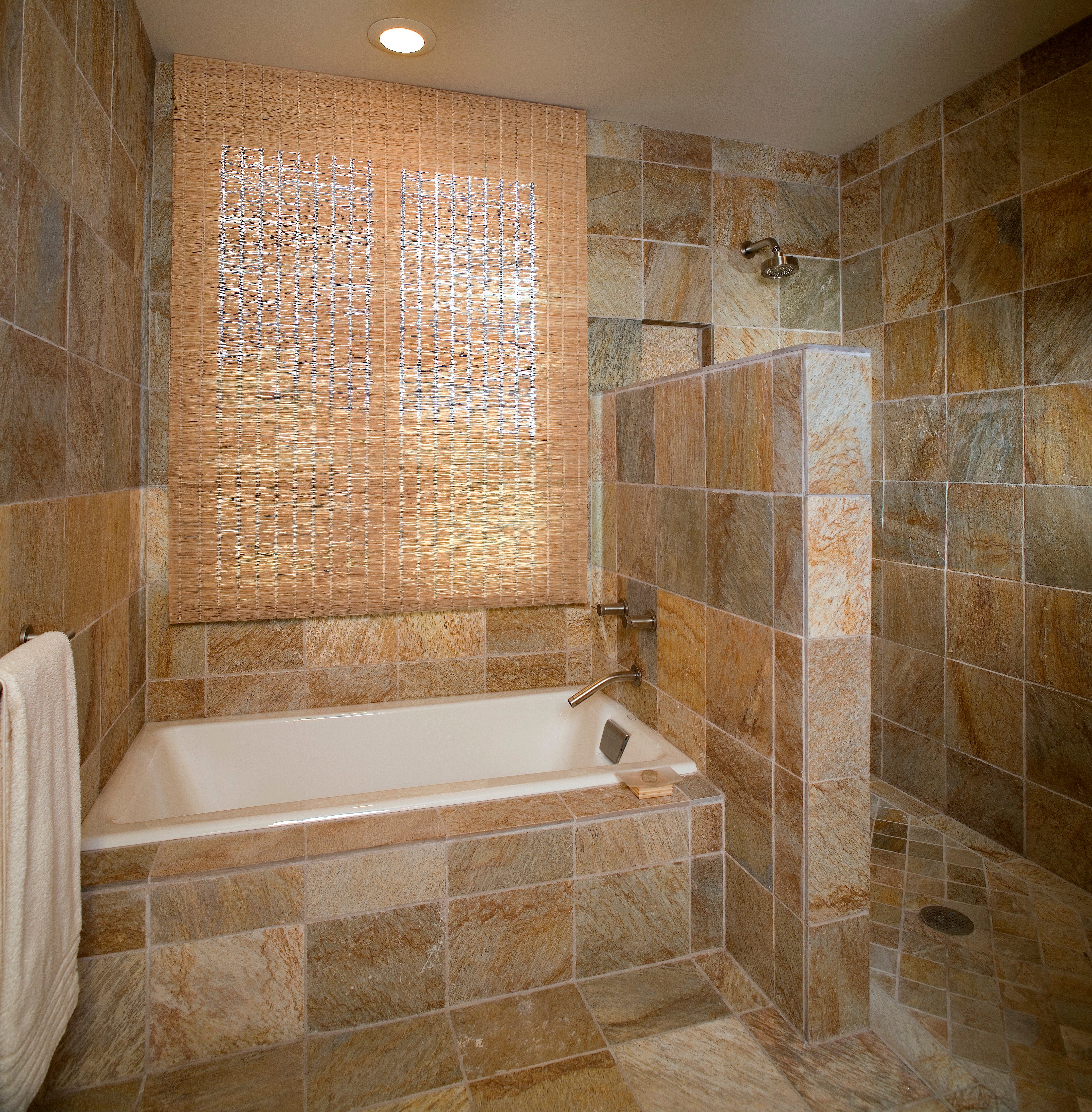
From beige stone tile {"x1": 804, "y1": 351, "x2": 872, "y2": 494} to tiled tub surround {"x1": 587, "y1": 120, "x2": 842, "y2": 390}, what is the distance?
4.23 ft

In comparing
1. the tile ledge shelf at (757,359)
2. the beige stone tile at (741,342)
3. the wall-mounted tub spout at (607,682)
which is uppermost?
the beige stone tile at (741,342)

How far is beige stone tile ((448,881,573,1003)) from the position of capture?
1.68m

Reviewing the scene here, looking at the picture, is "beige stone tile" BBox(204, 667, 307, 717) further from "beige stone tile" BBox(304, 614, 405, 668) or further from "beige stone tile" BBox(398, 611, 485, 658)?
"beige stone tile" BBox(398, 611, 485, 658)

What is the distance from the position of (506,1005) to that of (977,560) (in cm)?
191

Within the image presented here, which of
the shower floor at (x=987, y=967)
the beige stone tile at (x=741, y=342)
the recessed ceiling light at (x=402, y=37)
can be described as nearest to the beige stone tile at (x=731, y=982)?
the shower floor at (x=987, y=967)

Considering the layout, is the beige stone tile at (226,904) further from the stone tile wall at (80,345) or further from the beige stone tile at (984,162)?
the beige stone tile at (984,162)

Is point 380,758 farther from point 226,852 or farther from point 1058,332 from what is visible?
point 1058,332

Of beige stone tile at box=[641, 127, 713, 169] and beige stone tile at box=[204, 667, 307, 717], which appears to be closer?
beige stone tile at box=[204, 667, 307, 717]

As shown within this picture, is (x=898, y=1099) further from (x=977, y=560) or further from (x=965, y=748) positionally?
(x=977, y=560)

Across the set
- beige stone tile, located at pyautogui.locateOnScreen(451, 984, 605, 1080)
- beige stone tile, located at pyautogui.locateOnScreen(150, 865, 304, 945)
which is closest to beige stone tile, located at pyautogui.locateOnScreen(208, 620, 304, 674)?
beige stone tile, located at pyautogui.locateOnScreen(150, 865, 304, 945)

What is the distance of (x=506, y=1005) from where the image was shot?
1705 mm

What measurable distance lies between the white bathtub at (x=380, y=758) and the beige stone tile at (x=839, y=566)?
64 centimetres

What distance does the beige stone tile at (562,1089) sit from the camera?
1.45m

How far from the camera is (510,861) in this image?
5.57 ft
